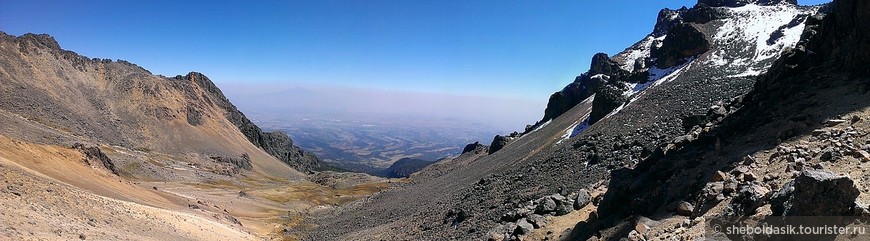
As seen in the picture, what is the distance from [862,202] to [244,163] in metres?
124

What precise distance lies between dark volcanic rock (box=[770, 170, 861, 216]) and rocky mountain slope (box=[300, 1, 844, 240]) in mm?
8289

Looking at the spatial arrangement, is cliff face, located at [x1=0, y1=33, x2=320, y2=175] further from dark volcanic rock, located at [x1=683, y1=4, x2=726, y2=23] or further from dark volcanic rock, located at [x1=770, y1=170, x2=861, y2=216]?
dark volcanic rock, located at [x1=683, y1=4, x2=726, y2=23]

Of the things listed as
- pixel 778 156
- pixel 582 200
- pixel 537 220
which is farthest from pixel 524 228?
pixel 778 156

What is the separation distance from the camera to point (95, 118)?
10512 centimetres

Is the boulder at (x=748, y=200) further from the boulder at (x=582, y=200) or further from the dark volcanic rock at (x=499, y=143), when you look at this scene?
the dark volcanic rock at (x=499, y=143)

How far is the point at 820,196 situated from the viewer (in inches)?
388

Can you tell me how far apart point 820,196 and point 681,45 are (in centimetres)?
4608

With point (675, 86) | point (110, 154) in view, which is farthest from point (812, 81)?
point (110, 154)

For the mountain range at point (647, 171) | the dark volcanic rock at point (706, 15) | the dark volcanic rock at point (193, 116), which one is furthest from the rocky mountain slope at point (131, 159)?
the dark volcanic rock at point (706, 15)

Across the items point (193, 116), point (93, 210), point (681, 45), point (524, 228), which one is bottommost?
point (524, 228)

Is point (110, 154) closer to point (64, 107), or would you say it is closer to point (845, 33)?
point (64, 107)

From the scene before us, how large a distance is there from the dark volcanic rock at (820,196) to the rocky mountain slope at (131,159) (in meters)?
24.9

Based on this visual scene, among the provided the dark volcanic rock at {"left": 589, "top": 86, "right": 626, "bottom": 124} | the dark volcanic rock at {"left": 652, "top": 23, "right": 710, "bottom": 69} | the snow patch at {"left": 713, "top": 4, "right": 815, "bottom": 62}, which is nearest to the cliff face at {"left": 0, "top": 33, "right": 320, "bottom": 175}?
the dark volcanic rock at {"left": 589, "top": 86, "right": 626, "bottom": 124}

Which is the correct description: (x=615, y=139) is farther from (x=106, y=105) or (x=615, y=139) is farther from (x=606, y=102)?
(x=106, y=105)
